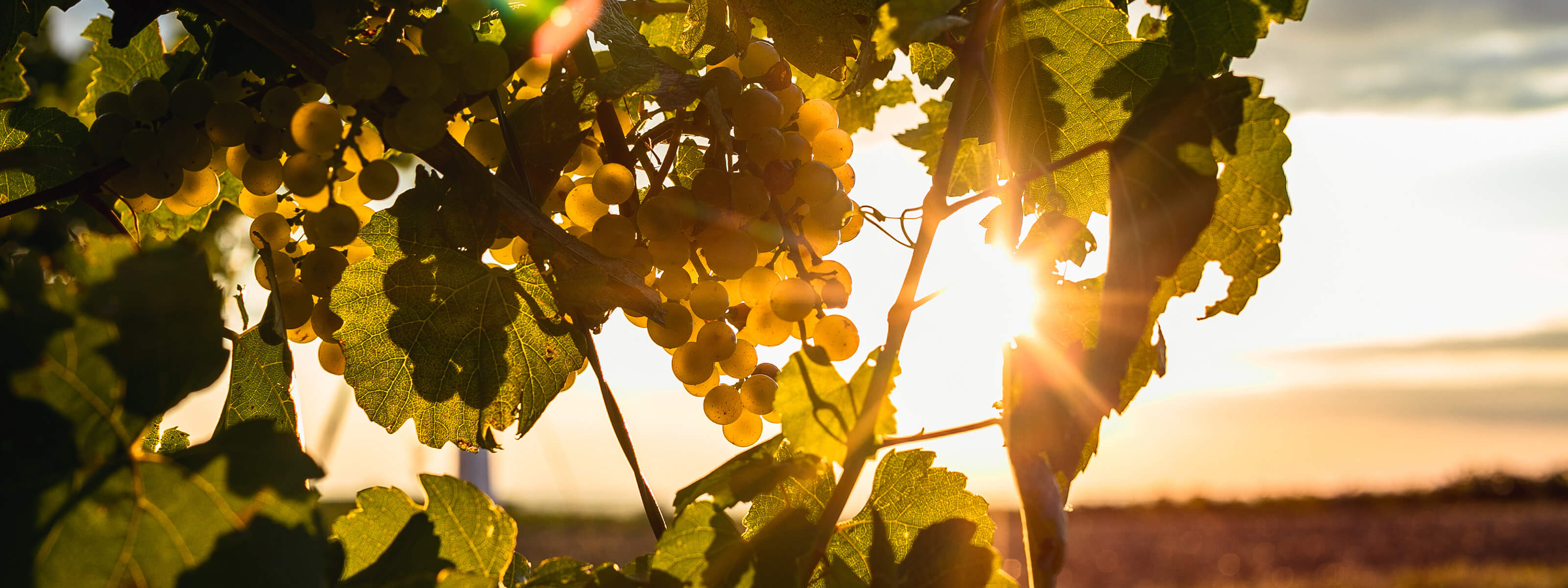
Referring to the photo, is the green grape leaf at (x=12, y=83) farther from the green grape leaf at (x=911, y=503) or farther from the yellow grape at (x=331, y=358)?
the green grape leaf at (x=911, y=503)

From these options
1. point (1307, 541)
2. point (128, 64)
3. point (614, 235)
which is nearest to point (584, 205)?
point (614, 235)

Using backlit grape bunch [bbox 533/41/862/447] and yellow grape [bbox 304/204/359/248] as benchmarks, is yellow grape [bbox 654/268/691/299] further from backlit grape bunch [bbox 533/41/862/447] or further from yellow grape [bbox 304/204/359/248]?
yellow grape [bbox 304/204/359/248]

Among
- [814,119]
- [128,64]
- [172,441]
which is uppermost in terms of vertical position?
[814,119]

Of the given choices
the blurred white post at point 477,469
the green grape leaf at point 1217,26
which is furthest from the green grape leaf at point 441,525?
the blurred white post at point 477,469

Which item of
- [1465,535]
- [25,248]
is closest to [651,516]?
[25,248]

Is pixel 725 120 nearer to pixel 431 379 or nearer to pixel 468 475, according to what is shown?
pixel 431 379

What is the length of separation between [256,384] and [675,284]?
32 cm

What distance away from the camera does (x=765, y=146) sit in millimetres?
572

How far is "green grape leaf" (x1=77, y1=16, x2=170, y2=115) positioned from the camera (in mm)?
882

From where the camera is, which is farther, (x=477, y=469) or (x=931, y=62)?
(x=477, y=469)

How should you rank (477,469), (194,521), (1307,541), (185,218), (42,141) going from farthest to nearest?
(1307,541) → (477,469) → (185,218) → (42,141) → (194,521)

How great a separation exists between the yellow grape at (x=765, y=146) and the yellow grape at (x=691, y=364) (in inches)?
5.1

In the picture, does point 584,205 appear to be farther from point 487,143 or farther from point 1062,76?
point 1062,76

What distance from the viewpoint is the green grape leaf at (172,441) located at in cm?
71
